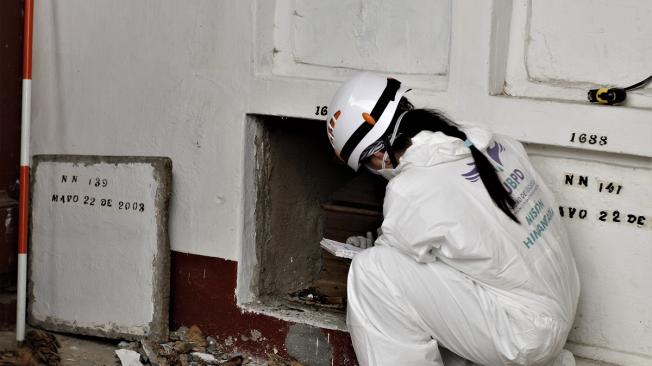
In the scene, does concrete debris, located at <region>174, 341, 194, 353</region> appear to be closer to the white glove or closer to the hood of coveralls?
the white glove

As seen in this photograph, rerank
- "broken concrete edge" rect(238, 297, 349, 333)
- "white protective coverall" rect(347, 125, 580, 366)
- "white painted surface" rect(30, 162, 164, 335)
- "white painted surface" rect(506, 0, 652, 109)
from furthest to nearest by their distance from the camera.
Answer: "white painted surface" rect(30, 162, 164, 335) → "broken concrete edge" rect(238, 297, 349, 333) → "white painted surface" rect(506, 0, 652, 109) → "white protective coverall" rect(347, 125, 580, 366)

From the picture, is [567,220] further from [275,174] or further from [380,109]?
[275,174]

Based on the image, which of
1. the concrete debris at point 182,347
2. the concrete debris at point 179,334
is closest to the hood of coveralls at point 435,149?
the concrete debris at point 182,347

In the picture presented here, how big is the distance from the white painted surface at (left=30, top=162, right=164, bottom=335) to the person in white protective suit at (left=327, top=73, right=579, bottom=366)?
134 centimetres

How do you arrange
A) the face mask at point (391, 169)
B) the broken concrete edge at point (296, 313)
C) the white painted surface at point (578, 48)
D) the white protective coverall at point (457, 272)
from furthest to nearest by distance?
the broken concrete edge at point (296, 313)
the white painted surface at point (578, 48)
the face mask at point (391, 169)
the white protective coverall at point (457, 272)

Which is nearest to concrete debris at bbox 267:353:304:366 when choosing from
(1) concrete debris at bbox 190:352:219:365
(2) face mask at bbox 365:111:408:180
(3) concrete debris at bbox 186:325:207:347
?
(1) concrete debris at bbox 190:352:219:365

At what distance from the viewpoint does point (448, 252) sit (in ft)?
10.8

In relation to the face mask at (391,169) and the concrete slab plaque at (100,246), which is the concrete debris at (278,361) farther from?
the face mask at (391,169)

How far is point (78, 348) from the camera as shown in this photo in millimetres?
4598

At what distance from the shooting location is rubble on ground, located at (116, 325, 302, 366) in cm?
430

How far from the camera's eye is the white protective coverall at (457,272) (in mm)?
3262

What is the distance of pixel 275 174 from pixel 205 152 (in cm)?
34

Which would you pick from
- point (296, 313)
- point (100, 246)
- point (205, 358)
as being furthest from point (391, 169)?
point (100, 246)

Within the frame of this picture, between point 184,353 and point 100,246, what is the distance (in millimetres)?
671
